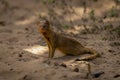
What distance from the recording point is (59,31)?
8.80 metres

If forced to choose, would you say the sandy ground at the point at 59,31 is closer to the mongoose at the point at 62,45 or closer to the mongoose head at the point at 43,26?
the mongoose at the point at 62,45

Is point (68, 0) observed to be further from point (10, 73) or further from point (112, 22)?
point (10, 73)

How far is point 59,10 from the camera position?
1027 centimetres

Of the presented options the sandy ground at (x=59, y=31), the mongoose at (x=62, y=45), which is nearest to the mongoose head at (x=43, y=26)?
the mongoose at (x=62, y=45)

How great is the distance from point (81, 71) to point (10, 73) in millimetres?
1079

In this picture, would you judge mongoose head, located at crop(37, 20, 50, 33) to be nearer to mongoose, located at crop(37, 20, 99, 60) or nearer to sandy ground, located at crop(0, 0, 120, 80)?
mongoose, located at crop(37, 20, 99, 60)

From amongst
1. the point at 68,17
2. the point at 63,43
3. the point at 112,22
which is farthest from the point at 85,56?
the point at 68,17

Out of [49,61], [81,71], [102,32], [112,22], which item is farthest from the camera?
[112,22]

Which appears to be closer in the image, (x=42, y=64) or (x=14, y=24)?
(x=42, y=64)

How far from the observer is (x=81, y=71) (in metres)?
5.66

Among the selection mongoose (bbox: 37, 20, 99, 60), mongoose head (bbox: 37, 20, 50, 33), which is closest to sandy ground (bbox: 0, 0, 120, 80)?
mongoose (bbox: 37, 20, 99, 60)

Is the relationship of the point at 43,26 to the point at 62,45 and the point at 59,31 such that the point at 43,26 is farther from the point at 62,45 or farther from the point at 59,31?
the point at 59,31

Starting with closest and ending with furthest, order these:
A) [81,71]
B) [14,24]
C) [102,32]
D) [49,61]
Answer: [81,71], [49,61], [102,32], [14,24]

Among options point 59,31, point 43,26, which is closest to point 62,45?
point 43,26
